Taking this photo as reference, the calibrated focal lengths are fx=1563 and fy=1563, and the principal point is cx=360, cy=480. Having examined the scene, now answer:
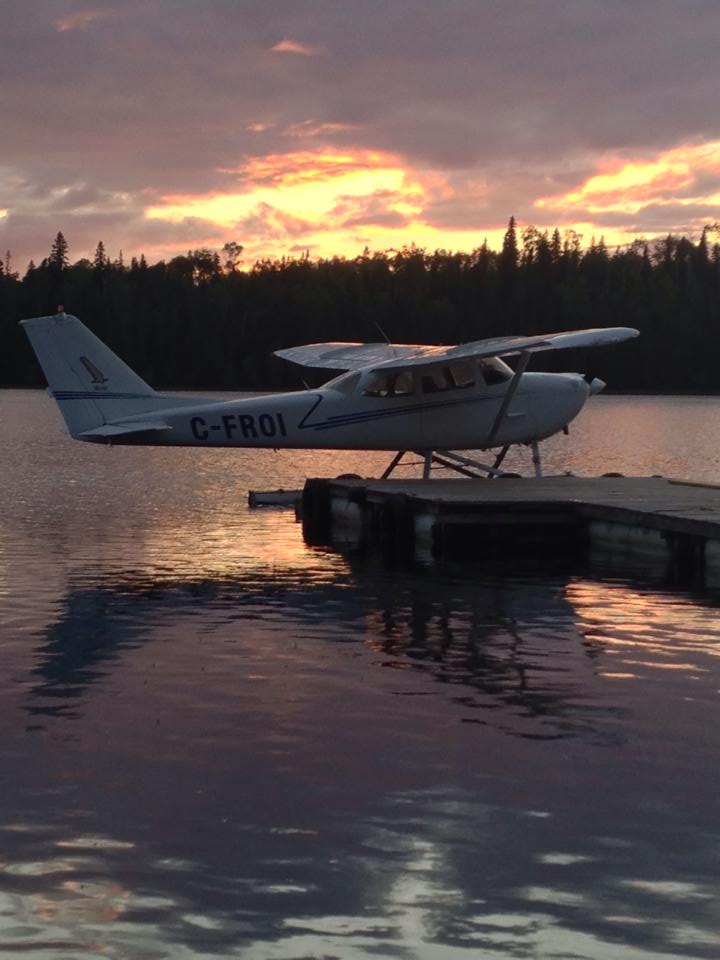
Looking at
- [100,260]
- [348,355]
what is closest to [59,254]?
[100,260]

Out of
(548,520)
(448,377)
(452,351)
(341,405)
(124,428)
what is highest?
(452,351)

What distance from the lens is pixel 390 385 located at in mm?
21719

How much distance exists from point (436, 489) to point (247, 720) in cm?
1121

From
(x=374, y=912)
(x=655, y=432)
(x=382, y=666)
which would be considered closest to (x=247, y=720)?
(x=382, y=666)

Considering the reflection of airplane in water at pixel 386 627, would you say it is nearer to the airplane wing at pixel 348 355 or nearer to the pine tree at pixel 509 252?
the airplane wing at pixel 348 355

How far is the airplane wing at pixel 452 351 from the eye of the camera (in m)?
21.0

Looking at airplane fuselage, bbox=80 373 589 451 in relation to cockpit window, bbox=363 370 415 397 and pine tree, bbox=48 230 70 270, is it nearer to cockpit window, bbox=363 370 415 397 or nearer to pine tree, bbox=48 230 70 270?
cockpit window, bbox=363 370 415 397

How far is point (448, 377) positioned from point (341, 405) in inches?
62.2

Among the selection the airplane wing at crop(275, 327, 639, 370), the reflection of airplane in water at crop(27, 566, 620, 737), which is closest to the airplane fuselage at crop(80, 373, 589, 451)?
the airplane wing at crop(275, 327, 639, 370)

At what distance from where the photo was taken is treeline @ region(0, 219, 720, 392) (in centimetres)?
13512

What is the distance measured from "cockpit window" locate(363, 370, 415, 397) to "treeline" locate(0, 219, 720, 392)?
333ft

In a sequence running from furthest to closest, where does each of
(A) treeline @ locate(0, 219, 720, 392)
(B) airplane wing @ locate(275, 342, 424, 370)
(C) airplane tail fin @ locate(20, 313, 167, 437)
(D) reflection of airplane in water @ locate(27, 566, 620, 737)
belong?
(A) treeline @ locate(0, 219, 720, 392)
(B) airplane wing @ locate(275, 342, 424, 370)
(C) airplane tail fin @ locate(20, 313, 167, 437)
(D) reflection of airplane in water @ locate(27, 566, 620, 737)

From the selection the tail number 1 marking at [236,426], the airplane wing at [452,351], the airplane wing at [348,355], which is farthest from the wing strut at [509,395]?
the tail number 1 marking at [236,426]

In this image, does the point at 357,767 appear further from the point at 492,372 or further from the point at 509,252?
the point at 509,252
